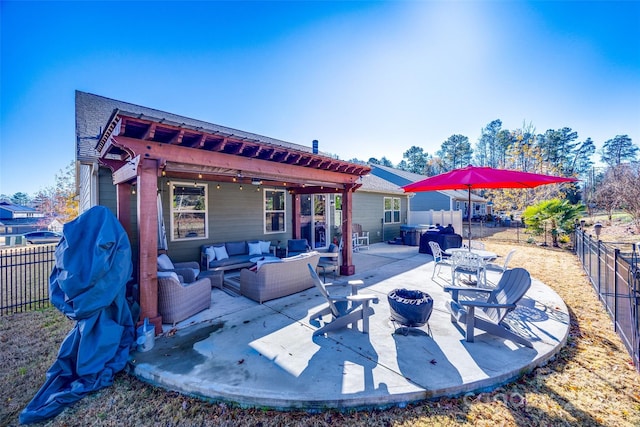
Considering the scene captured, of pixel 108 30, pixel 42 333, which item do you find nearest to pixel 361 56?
pixel 108 30

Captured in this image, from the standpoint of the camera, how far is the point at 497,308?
→ 3355 mm

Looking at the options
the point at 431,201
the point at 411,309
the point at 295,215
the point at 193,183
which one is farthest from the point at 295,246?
the point at 431,201

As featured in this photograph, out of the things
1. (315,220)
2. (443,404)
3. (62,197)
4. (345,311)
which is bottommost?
(443,404)

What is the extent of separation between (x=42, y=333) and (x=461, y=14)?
36.5 ft

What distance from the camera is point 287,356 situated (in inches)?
124

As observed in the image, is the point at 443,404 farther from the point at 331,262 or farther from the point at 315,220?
the point at 315,220

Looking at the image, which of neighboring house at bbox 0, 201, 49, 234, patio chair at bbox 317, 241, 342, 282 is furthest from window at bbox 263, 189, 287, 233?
neighboring house at bbox 0, 201, 49, 234

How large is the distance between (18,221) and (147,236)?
51.5m

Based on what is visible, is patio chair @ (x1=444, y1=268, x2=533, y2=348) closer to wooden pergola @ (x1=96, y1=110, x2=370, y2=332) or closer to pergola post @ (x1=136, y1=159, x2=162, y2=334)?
wooden pergola @ (x1=96, y1=110, x2=370, y2=332)

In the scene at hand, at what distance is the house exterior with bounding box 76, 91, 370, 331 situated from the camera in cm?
357

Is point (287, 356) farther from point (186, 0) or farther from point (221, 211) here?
point (186, 0)

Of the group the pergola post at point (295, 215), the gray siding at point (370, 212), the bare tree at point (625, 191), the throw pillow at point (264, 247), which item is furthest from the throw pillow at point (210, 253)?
the bare tree at point (625, 191)

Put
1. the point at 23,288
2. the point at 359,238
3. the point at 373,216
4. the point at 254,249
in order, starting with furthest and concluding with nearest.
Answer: the point at 373,216
the point at 359,238
the point at 254,249
the point at 23,288

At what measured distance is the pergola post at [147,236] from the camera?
3.53 meters
